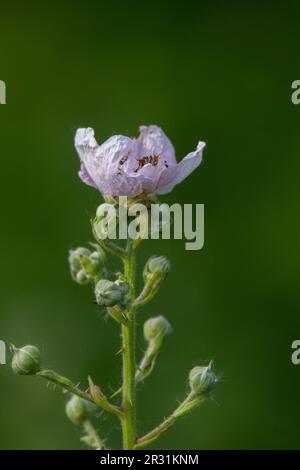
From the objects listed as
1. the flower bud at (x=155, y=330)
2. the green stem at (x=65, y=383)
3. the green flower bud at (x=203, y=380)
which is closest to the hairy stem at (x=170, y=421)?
the green flower bud at (x=203, y=380)

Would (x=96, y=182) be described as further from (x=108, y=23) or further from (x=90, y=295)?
(x=108, y=23)

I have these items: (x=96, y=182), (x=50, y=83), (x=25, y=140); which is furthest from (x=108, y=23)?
(x=96, y=182)

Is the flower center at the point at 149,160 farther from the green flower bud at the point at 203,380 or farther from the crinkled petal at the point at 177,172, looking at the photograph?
the green flower bud at the point at 203,380

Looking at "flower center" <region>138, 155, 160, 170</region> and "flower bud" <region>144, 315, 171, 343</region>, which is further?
"flower bud" <region>144, 315, 171, 343</region>

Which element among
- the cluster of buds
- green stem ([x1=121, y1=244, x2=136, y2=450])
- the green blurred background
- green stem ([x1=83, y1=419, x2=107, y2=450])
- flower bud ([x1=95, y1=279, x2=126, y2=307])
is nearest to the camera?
flower bud ([x1=95, y1=279, x2=126, y2=307])

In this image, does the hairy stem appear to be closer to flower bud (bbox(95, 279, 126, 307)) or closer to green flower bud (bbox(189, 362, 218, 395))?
green flower bud (bbox(189, 362, 218, 395))

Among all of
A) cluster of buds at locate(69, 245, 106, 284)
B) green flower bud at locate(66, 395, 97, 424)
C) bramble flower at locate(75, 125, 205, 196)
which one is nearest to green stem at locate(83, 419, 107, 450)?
green flower bud at locate(66, 395, 97, 424)

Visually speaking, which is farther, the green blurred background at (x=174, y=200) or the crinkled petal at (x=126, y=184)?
the green blurred background at (x=174, y=200)
